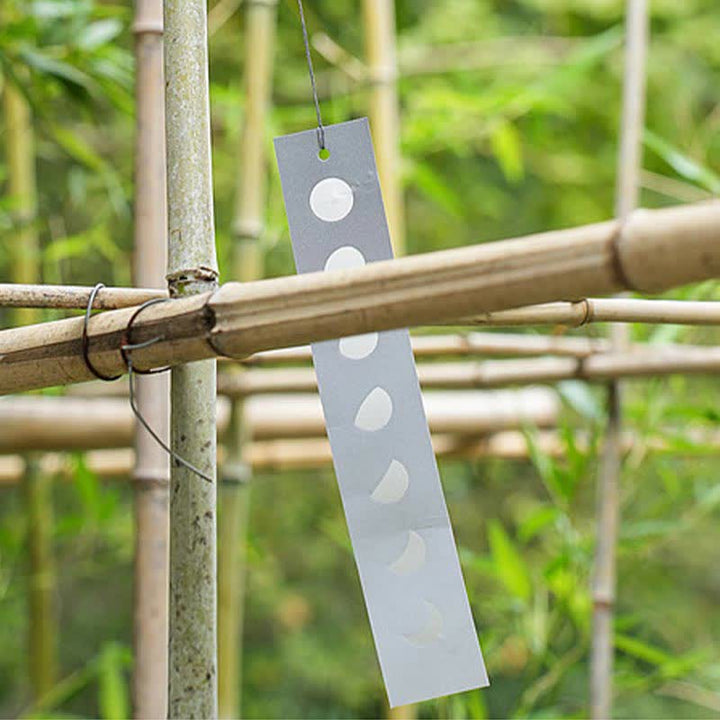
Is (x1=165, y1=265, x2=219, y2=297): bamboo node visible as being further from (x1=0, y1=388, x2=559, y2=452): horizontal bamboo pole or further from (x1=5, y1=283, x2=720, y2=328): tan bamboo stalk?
(x1=0, y1=388, x2=559, y2=452): horizontal bamboo pole

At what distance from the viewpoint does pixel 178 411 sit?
16.5 inches

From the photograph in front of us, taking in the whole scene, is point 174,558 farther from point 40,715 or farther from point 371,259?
point 40,715

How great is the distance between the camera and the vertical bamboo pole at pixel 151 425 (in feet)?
1.90

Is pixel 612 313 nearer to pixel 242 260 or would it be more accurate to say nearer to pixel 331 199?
pixel 331 199

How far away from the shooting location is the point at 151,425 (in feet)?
1.98

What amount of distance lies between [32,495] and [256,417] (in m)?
0.28

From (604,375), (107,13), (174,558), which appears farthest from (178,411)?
(107,13)

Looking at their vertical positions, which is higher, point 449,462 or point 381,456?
point 449,462

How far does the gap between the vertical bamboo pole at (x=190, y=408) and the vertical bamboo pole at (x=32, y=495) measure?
80 centimetres

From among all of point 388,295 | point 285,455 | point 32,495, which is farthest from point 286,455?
point 388,295

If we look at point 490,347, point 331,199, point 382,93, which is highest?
point 382,93

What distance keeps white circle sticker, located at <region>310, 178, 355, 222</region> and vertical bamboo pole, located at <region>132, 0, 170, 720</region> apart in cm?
19

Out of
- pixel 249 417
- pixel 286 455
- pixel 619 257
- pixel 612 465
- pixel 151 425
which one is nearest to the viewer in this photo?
pixel 619 257

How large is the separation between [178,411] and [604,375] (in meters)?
0.51
